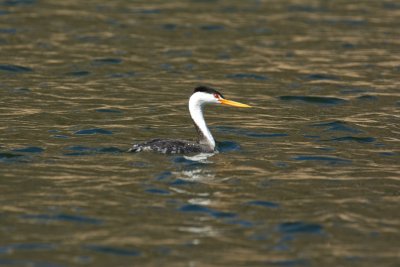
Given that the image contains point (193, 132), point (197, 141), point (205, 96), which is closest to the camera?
point (197, 141)

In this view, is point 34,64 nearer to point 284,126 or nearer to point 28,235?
point 284,126

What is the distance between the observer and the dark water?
1174 centimetres

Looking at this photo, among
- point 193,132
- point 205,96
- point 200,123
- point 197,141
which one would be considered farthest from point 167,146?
point 193,132

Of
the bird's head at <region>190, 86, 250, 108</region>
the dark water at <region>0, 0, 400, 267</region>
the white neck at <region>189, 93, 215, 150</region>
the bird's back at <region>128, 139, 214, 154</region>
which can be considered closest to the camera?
the dark water at <region>0, 0, 400, 267</region>

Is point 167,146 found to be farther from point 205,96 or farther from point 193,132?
point 193,132

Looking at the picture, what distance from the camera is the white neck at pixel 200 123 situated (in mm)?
16423

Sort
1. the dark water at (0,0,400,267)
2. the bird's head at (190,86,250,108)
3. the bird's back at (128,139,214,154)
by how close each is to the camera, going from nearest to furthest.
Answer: the dark water at (0,0,400,267) → the bird's back at (128,139,214,154) → the bird's head at (190,86,250,108)

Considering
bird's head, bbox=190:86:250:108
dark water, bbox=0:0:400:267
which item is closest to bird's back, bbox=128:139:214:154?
dark water, bbox=0:0:400:267

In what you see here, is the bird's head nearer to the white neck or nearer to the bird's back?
the white neck

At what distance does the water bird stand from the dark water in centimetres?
28

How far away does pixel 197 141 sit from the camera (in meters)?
16.6

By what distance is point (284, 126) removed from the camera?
1875 cm

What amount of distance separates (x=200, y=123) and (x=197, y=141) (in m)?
0.30

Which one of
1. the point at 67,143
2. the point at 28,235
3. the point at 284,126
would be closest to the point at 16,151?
the point at 67,143
